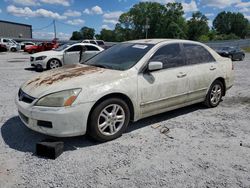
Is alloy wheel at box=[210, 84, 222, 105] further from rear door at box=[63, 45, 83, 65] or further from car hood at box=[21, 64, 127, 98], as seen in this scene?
rear door at box=[63, 45, 83, 65]

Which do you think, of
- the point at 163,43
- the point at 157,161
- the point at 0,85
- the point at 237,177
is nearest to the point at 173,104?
the point at 163,43

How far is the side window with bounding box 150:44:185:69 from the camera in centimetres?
421

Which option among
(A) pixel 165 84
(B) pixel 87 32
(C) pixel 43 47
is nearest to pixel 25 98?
(A) pixel 165 84

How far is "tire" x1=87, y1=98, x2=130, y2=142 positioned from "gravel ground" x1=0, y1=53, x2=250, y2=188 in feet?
0.45

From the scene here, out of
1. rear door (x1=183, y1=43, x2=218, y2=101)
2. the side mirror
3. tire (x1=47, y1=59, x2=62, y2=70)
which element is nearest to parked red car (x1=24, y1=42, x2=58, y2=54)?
tire (x1=47, y1=59, x2=62, y2=70)

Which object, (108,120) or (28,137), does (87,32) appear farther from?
(108,120)

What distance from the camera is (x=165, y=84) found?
4.12 m

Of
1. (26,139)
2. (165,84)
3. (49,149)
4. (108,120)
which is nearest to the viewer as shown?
(49,149)

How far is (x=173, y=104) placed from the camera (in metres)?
4.38

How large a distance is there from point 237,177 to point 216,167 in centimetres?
27

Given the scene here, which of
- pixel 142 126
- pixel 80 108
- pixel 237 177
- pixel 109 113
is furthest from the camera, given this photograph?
pixel 142 126

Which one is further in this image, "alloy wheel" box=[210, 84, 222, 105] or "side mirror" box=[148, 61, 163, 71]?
"alloy wheel" box=[210, 84, 222, 105]

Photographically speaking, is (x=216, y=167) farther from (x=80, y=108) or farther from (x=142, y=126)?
(x=80, y=108)

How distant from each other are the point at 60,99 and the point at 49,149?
0.68 meters
